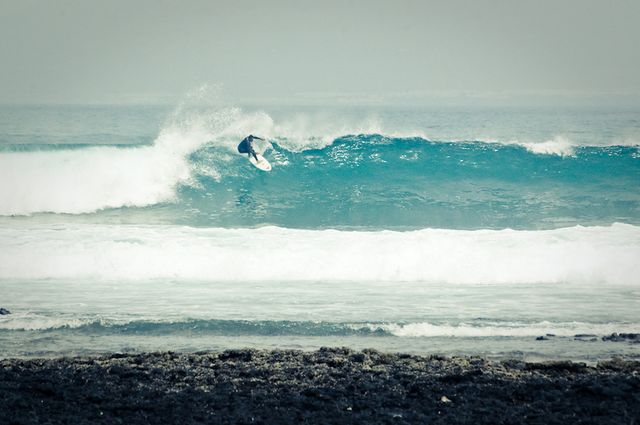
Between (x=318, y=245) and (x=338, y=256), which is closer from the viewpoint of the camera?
(x=338, y=256)

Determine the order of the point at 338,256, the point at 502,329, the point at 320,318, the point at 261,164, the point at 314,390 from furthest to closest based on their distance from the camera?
the point at 261,164, the point at 338,256, the point at 320,318, the point at 502,329, the point at 314,390

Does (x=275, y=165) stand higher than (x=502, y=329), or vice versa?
(x=275, y=165)

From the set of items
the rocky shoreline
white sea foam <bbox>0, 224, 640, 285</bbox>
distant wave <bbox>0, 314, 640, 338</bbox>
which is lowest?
the rocky shoreline

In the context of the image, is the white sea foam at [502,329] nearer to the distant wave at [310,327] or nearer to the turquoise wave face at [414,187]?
the distant wave at [310,327]

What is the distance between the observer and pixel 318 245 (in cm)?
1284

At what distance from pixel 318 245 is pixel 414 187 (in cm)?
734

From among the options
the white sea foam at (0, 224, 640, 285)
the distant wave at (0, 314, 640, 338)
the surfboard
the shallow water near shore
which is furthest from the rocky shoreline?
the surfboard

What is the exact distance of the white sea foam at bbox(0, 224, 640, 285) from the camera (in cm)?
1145

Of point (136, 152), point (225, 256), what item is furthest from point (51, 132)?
point (225, 256)

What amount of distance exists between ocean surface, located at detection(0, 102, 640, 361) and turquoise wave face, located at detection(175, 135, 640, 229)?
0.22 ft

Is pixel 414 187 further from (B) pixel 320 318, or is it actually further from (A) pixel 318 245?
(B) pixel 320 318

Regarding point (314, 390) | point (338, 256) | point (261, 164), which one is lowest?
point (314, 390)

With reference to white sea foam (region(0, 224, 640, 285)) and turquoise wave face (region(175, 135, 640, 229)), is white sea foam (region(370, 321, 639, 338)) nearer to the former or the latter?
white sea foam (region(0, 224, 640, 285))

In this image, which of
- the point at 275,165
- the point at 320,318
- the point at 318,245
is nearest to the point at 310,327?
the point at 320,318
